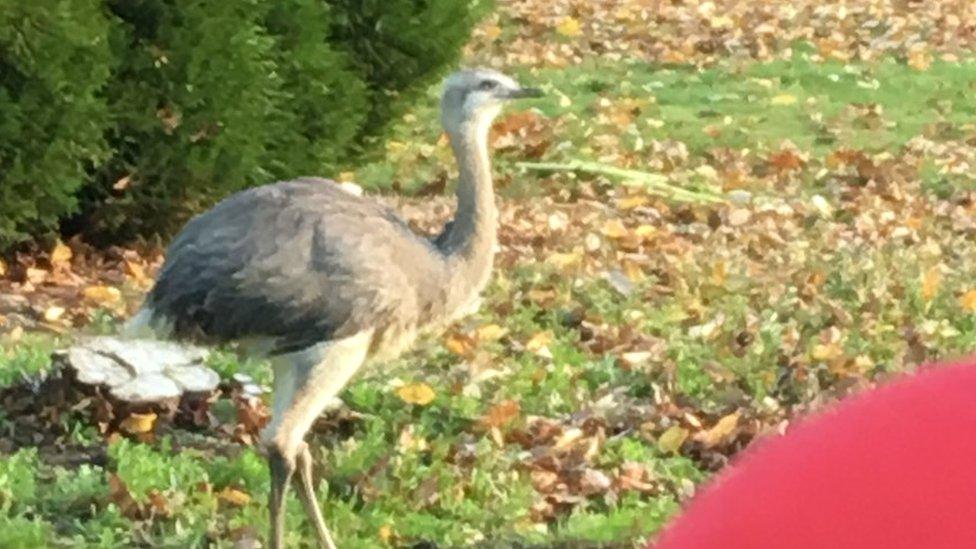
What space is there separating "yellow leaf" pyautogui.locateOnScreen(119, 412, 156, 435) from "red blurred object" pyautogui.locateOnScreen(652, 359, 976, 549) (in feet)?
16.6

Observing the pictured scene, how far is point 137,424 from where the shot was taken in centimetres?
577

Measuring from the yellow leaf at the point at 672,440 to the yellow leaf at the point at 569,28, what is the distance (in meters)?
10.5

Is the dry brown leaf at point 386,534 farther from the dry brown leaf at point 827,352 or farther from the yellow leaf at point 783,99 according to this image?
the yellow leaf at point 783,99

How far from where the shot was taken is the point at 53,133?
797 centimetres

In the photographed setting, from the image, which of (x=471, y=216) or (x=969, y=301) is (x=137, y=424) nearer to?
(x=471, y=216)

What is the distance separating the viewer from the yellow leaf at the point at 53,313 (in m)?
7.55

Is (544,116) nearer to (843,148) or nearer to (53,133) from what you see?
(843,148)

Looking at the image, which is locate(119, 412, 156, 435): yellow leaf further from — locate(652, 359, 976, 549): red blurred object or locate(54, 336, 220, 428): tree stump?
locate(652, 359, 976, 549): red blurred object

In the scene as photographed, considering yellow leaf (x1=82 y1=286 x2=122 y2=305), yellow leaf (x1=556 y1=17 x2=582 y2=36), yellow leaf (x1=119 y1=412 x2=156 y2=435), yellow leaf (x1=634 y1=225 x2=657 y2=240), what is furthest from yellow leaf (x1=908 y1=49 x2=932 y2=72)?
yellow leaf (x1=119 y1=412 x2=156 y2=435)

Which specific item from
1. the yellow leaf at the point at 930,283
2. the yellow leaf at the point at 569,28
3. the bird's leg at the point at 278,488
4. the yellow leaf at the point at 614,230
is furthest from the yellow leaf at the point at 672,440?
the yellow leaf at the point at 569,28

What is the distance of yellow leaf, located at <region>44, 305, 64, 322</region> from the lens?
7551 mm

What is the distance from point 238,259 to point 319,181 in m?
0.41

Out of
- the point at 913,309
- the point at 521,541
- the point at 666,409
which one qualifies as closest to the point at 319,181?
the point at 521,541

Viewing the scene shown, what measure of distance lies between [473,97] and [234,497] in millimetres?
1391
